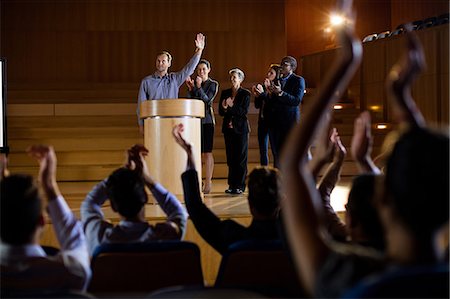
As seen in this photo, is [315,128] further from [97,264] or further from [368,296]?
[97,264]

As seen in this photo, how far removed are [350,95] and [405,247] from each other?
Answer: 8.35 m

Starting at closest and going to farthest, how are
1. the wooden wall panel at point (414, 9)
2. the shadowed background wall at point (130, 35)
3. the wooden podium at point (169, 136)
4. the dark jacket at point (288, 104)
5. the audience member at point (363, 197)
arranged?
the audience member at point (363, 197)
the wooden podium at point (169, 136)
the dark jacket at point (288, 104)
the wooden wall panel at point (414, 9)
the shadowed background wall at point (130, 35)

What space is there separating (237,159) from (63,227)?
3.43m

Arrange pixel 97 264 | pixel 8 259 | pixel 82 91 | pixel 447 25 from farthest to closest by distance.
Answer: pixel 82 91
pixel 447 25
pixel 97 264
pixel 8 259

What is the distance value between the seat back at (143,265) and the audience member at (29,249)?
0.69 feet

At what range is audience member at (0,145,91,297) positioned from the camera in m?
1.58

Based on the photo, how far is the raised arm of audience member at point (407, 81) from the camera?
103 centimetres

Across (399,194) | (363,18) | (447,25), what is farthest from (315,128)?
(363,18)

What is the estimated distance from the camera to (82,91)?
8.83 m

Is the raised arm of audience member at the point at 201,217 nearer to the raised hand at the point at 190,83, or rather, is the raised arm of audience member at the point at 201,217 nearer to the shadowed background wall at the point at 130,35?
the raised hand at the point at 190,83

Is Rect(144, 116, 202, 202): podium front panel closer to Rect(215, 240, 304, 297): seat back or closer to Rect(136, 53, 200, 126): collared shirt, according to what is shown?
Rect(136, 53, 200, 126): collared shirt

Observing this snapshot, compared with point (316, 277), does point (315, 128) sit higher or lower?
higher

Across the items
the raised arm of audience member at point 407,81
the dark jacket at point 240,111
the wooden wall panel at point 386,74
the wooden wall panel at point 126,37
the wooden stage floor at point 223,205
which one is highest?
the wooden wall panel at point 126,37

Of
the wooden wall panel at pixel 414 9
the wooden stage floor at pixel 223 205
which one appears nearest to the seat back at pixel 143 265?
the wooden stage floor at pixel 223 205
